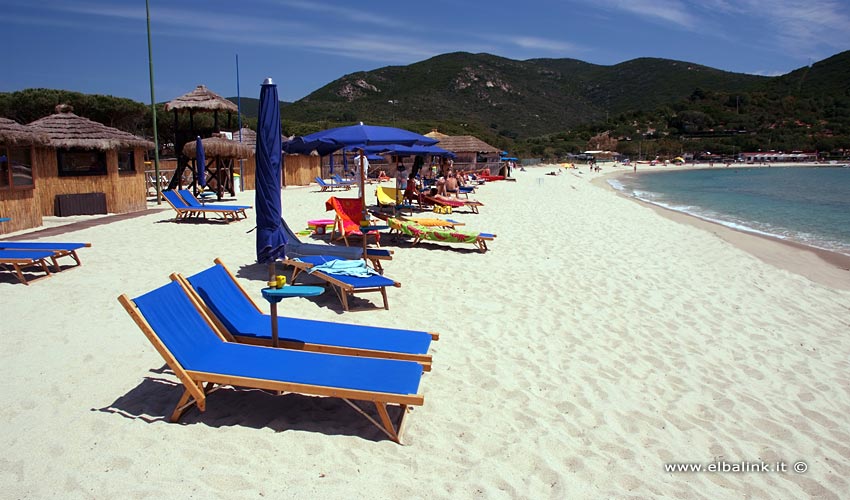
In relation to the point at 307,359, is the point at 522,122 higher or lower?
higher

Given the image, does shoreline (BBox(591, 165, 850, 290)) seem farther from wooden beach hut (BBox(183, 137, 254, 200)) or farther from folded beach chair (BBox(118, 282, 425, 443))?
wooden beach hut (BBox(183, 137, 254, 200))

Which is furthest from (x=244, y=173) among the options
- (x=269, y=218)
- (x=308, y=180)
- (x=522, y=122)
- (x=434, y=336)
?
(x=522, y=122)

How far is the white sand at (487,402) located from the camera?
8.89 feet

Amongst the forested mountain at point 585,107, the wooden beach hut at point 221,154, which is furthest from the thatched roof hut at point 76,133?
the forested mountain at point 585,107

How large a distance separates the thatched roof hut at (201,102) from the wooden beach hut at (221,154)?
3.18 ft

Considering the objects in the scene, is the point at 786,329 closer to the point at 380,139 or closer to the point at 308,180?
the point at 380,139

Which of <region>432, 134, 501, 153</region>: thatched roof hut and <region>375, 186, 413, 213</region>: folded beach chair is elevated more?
<region>432, 134, 501, 153</region>: thatched roof hut

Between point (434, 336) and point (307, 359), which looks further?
point (434, 336)

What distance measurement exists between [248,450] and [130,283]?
13.4 feet

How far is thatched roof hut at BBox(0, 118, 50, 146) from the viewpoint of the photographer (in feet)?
32.3

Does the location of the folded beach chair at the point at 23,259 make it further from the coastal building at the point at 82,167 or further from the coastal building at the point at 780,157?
the coastal building at the point at 780,157

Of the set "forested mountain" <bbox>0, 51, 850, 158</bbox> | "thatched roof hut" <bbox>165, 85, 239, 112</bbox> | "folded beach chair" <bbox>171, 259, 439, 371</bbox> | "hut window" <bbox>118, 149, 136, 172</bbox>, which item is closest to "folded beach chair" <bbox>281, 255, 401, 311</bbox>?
"folded beach chair" <bbox>171, 259, 439, 371</bbox>

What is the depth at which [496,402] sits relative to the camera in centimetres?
357

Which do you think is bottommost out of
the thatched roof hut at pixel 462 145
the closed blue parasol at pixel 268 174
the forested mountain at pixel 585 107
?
the closed blue parasol at pixel 268 174
